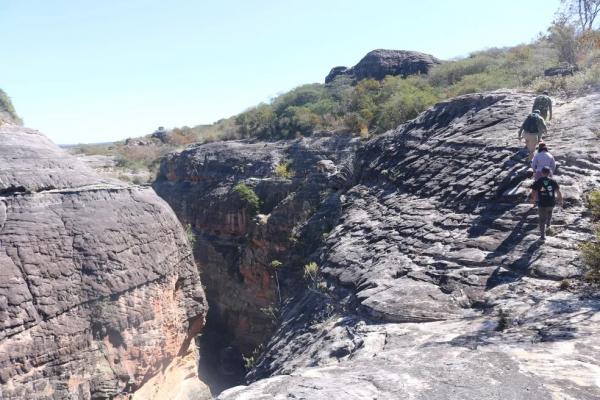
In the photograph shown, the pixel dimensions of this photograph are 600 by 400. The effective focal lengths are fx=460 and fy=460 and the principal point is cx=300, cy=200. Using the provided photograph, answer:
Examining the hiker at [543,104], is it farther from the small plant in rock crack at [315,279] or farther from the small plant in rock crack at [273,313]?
the small plant in rock crack at [273,313]

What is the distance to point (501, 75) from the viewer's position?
658 inches

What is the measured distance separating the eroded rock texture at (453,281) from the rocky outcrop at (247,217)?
111 inches

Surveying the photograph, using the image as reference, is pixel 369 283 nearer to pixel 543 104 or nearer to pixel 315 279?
pixel 315 279

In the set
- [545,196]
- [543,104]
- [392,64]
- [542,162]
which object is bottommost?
[545,196]

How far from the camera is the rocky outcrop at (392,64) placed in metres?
27.0

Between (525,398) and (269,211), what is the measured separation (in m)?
14.6

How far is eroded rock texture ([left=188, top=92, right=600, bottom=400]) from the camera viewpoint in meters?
3.63

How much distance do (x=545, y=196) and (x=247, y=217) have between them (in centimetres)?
1323

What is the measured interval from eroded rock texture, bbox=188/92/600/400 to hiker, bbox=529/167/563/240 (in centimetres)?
24

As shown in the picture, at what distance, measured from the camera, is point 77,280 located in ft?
21.2

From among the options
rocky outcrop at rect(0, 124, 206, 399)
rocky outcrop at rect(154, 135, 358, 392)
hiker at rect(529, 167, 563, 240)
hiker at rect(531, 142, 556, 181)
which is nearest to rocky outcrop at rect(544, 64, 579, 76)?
rocky outcrop at rect(154, 135, 358, 392)

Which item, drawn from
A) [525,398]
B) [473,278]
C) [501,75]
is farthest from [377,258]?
[501,75]

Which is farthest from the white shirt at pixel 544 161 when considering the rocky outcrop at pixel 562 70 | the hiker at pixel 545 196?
the rocky outcrop at pixel 562 70

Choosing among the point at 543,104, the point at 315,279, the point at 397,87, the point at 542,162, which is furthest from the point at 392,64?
the point at 542,162
